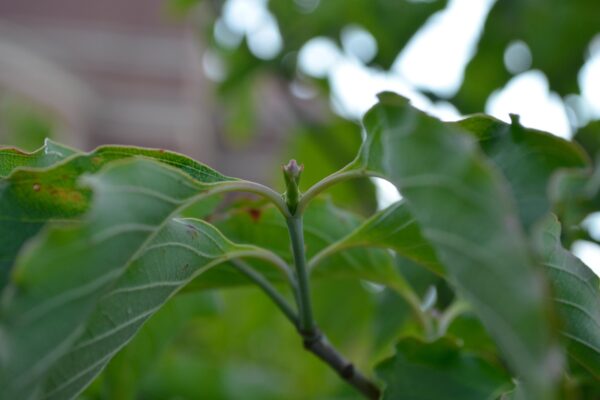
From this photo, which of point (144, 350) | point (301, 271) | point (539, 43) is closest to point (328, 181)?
point (301, 271)

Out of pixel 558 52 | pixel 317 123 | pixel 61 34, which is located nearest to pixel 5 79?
pixel 61 34

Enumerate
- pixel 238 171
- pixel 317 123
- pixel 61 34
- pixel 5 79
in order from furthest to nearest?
pixel 61 34
pixel 238 171
pixel 5 79
pixel 317 123

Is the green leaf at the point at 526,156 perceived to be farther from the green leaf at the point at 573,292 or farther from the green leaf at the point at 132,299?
the green leaf at the point at 132,299

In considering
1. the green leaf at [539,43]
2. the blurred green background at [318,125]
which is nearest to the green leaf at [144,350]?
the blurred green background at [318,125]

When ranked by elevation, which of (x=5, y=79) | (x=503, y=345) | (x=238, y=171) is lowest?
(x=238, y=171)

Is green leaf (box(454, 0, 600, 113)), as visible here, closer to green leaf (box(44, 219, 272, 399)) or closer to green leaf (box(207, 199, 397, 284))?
green leaf (box(207, 199, 397, 284))

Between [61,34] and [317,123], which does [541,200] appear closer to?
[317,123]
